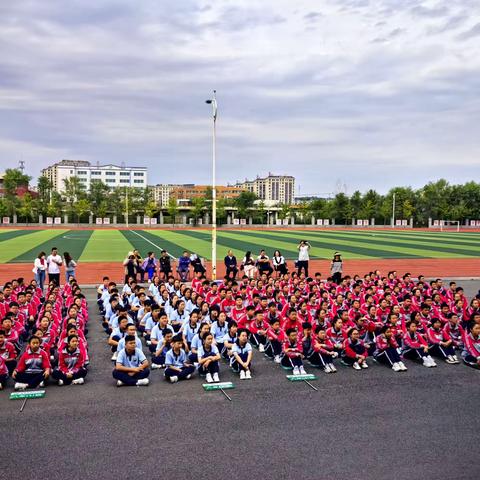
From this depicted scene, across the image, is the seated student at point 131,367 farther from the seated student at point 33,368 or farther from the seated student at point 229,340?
the seated student at point 229,340

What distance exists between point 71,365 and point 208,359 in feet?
8.86

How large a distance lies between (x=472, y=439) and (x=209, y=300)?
321 inches

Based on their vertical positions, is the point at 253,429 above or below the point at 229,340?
below

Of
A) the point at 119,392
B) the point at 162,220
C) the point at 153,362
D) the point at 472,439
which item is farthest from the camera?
the point at 162,220

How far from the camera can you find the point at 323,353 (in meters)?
10.3

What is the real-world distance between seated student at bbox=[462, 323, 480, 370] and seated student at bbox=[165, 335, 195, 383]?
20.2ft

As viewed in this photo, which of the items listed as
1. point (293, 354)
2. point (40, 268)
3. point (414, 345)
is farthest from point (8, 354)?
point (40, 268)

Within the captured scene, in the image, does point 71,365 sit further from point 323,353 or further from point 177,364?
point 323,353

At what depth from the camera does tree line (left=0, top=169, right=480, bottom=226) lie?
300 feet

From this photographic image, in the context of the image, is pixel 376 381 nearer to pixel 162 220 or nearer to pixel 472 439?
pixel 472 439

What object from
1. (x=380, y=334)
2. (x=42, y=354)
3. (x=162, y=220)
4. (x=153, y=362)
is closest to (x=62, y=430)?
(x=42, y=354)

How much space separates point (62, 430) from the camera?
7188 mm

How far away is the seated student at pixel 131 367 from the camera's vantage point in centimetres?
920

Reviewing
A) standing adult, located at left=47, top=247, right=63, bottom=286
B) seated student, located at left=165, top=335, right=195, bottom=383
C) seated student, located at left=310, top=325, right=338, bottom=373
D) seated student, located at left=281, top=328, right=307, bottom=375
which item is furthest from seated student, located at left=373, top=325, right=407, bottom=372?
standing adult, located at left=47, top=247, right=63, bottom=286
